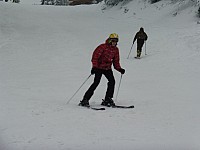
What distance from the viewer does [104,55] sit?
7.90 m

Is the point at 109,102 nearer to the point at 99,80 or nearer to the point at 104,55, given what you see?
the point at 99,80

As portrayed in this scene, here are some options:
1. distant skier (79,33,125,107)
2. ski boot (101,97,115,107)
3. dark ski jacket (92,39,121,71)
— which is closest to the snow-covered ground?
ski boot (101,97,115,107)

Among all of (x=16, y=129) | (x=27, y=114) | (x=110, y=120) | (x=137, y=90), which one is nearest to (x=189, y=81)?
(x=137, y=90)

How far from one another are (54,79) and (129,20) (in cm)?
1757

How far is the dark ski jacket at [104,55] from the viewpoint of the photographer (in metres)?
7.79

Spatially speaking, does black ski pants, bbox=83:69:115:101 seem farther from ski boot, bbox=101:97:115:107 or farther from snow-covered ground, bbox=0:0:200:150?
snow-covered ground, bbox=0:0:200:150

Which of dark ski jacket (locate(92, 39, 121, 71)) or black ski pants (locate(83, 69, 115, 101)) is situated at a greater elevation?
dark ski jacket (locate(92, 39, 121, 71))

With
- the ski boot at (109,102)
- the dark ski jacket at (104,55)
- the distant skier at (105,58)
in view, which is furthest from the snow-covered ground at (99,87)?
the dark ski jacket at (104,55)

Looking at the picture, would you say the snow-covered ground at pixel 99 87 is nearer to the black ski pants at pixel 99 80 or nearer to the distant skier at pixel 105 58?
the black ski pants at pixel 99 80

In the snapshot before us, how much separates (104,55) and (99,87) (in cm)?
369

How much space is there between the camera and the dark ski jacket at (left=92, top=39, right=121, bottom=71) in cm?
779

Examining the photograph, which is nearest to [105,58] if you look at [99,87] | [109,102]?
[109,102]

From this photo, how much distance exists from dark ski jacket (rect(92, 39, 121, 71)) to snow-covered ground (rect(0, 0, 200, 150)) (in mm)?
1067

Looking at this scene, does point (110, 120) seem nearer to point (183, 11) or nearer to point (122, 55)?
point (122, 55)
